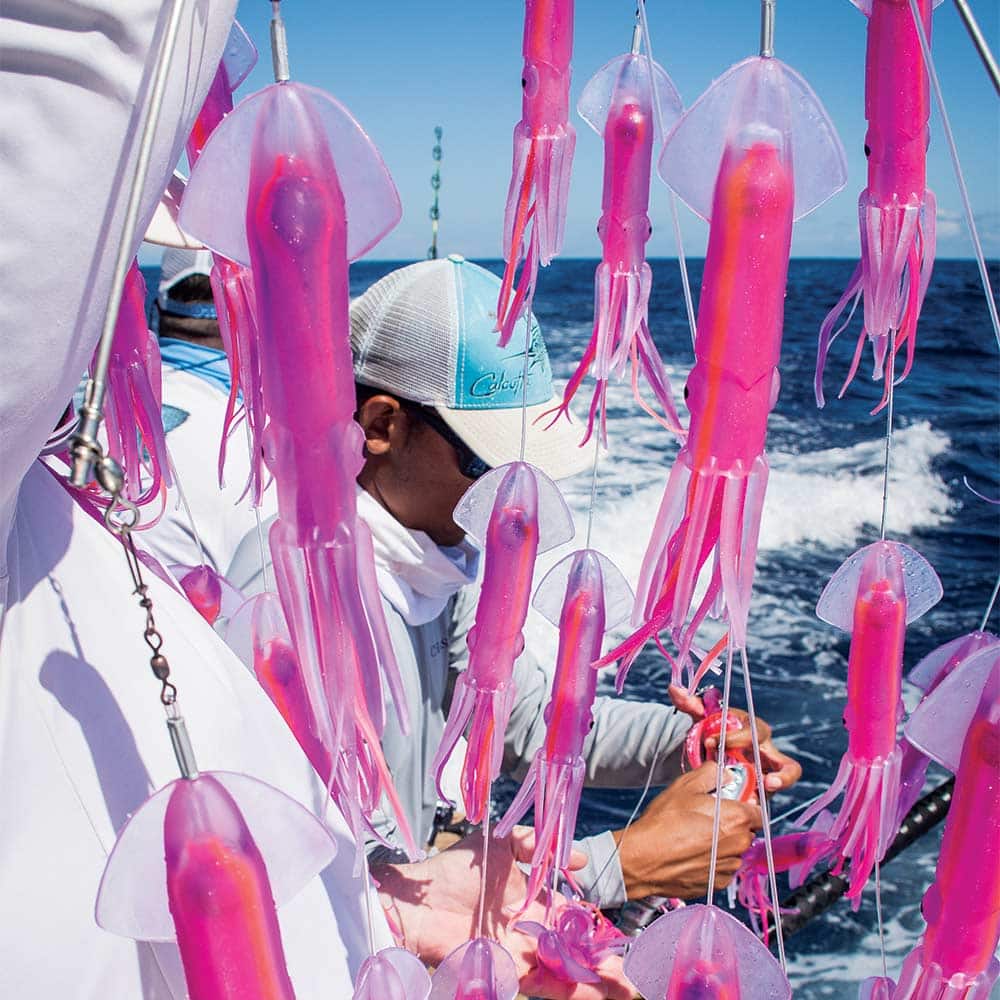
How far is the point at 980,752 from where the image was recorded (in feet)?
2.81

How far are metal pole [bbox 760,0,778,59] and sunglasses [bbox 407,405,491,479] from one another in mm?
1109

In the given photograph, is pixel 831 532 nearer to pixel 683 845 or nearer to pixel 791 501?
pixel 791 501

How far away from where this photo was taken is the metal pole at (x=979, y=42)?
68 cm

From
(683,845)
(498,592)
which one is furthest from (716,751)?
(498,592)

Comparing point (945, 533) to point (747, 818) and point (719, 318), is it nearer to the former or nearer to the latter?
point (747, 818)

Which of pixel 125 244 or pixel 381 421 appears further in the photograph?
pixel 381 421

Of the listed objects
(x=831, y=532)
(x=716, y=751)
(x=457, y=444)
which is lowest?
(x=831, y=532)

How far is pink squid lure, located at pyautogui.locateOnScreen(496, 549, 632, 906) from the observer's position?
46.1 inches

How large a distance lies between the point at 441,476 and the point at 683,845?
0.90 metres

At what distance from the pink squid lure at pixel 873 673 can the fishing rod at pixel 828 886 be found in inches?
27.6

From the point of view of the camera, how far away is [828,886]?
6.11 feet

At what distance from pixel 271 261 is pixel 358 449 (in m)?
0.15

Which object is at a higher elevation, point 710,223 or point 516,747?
point 710,223

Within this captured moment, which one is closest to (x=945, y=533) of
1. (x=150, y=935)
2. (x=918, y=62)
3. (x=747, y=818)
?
(x=747, y=818)
